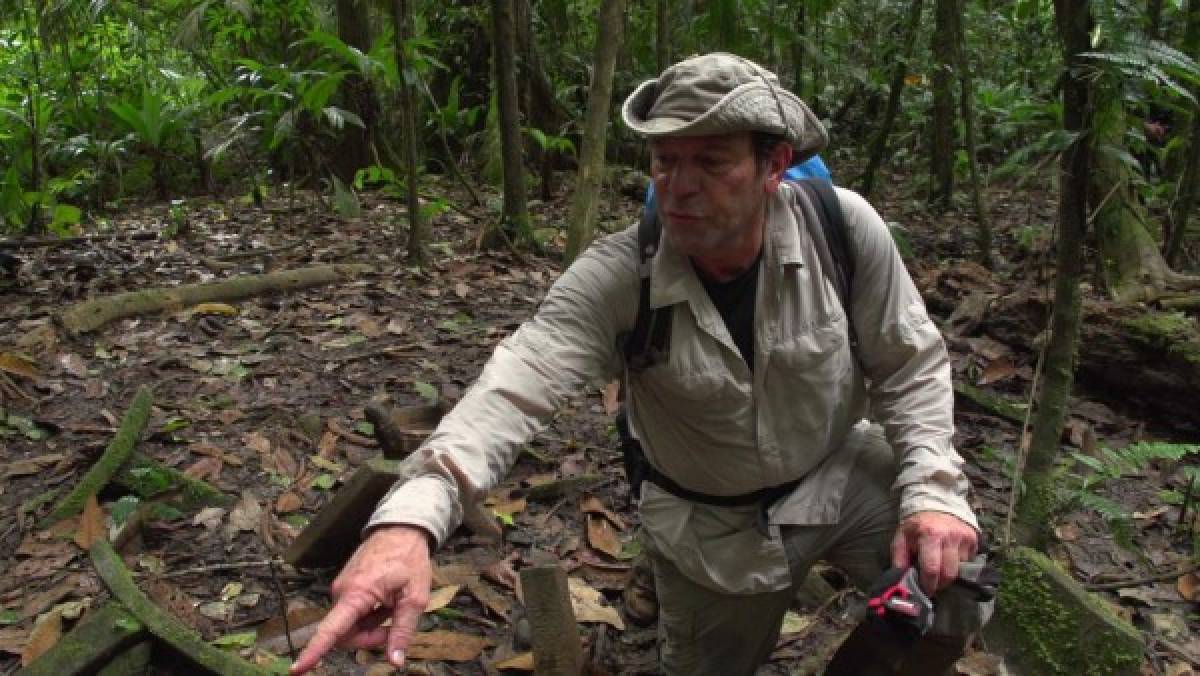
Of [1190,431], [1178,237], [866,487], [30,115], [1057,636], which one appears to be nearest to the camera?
[866,487]

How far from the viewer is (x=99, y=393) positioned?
15.0 feet

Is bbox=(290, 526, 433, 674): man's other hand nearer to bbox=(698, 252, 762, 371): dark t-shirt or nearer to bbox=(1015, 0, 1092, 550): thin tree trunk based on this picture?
bbox=(698, 252, 762, 371): dark t-shirt

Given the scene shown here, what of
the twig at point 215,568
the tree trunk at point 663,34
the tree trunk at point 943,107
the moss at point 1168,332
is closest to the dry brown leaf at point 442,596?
the twig at point 215,568

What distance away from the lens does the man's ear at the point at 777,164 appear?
2514mm

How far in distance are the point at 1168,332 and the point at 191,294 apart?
5733 millimetres

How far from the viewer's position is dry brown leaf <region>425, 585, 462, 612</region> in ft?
11.0

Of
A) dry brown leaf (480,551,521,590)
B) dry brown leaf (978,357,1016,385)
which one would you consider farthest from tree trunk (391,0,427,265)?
dry brown leaf (978,357,1016,385)

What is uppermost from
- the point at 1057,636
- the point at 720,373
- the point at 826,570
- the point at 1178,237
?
the point at 720,373

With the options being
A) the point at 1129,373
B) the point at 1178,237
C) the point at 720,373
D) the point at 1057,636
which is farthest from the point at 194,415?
the point at 1178,237

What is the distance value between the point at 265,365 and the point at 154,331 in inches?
33.9

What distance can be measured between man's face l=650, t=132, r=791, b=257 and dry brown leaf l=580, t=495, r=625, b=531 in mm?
1855

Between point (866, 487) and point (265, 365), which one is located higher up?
point (866, 487)

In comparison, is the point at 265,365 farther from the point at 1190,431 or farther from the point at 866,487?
the point at 1190,431

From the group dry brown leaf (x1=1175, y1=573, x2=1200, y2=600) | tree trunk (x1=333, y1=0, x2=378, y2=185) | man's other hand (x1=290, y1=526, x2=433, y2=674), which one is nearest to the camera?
man's other hand (x1=290, y1=526, x2=433, y2=674)
